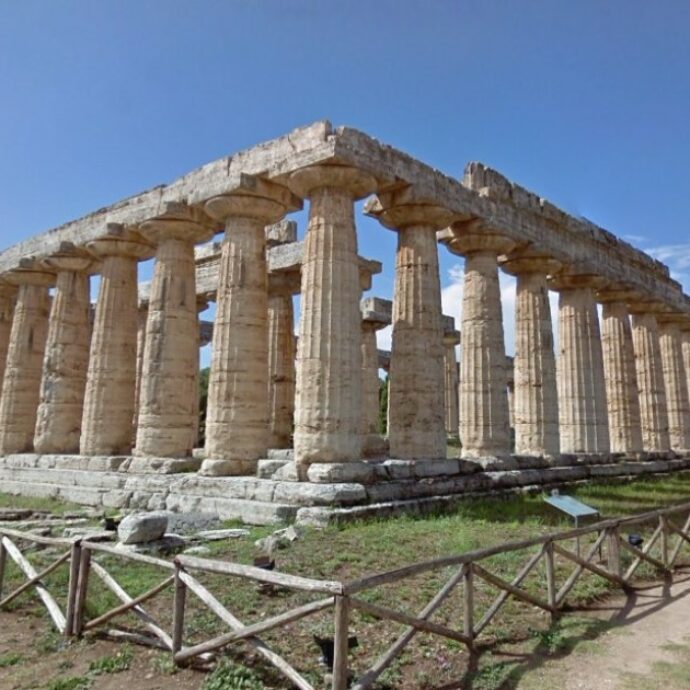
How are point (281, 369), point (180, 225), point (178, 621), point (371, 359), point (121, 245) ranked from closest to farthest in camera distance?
point (178, 621), point (180, 225), point (121, 245), point (281, 369), point (371, 359)

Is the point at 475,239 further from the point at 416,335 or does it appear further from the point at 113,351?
the point at 113,351

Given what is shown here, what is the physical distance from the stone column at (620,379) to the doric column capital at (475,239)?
8.02 m

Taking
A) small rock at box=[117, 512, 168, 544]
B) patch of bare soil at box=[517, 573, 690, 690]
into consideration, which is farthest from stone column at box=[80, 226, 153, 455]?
patch of bare soil at box=[517, 573, 690, 690]

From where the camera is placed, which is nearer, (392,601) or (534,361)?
(392,601)

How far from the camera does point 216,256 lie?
80.3 ft

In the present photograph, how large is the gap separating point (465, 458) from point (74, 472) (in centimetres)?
1096

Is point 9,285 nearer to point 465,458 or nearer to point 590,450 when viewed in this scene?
point 465,458

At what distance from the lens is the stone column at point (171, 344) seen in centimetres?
1675

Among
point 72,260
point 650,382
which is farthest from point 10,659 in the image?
point 650,382

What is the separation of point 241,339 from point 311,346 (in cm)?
260

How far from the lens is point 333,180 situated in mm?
14117

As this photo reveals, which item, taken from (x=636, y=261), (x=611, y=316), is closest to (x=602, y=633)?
(x=611, y=316)

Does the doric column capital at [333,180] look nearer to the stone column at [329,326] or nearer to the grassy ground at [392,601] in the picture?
the stone column at [329,326]

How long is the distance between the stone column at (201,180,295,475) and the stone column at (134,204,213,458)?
1.93 m
